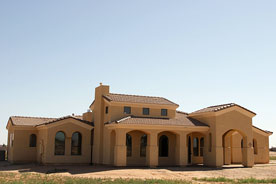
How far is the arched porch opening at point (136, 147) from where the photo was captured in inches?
1355

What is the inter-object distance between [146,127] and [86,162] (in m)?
7.67

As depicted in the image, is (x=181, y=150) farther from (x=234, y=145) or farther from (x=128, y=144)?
(x=234, y=145)

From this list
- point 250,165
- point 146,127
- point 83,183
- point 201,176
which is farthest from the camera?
point 250,165

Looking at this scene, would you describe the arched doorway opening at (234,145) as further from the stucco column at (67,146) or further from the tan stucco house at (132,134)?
the stucco column at (67,146)

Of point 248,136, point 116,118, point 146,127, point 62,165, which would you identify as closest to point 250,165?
point 248,136

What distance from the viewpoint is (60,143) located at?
34438mm

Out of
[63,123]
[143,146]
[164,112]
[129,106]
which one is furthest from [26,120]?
[164,112]

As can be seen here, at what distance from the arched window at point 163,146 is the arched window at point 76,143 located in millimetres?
8170

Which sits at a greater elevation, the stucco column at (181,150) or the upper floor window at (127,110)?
the upper floor window at (127,110)

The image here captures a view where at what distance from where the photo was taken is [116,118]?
34.2 meters

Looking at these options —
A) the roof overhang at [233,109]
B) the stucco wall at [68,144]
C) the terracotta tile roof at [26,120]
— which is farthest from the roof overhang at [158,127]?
the terracotta tile roof at [26,120]

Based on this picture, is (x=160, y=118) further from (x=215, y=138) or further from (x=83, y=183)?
(x=83, y=183)

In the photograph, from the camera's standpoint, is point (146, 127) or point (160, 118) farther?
point (160, 118)

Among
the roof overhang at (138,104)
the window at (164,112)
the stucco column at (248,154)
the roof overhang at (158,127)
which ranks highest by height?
the roof overhang at (138,104)
